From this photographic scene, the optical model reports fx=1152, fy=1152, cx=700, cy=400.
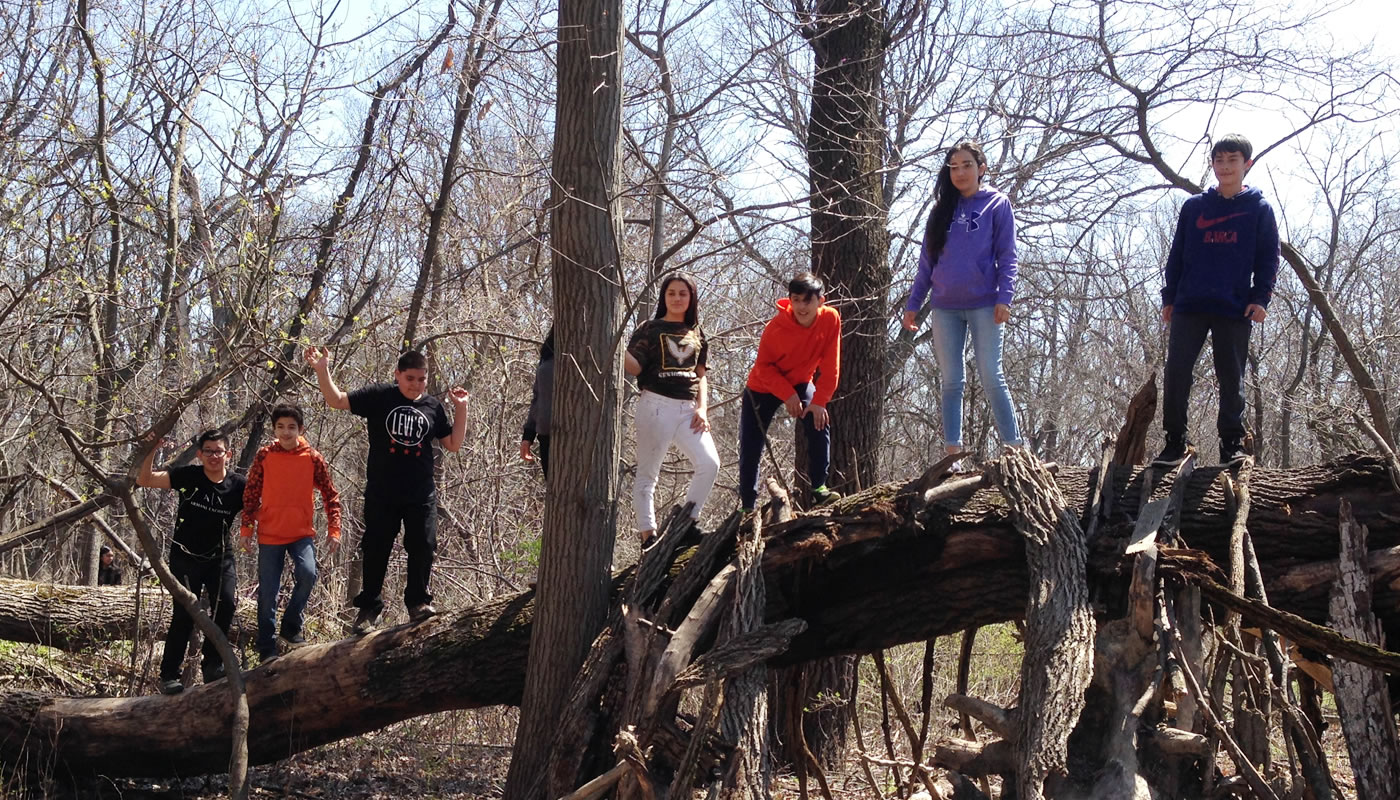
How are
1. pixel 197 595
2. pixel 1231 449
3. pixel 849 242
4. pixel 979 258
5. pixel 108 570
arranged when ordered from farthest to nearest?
1. pixel 108 570
2. pixel 849 242
3. pixel 197 595
4. pixel 979 258
5. pixel 1231 449

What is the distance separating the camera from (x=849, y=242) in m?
8.19

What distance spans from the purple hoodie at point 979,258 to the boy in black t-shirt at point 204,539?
4.19 meters

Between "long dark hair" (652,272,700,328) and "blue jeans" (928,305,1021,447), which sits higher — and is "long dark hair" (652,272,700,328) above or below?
above

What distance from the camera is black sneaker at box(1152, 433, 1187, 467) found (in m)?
5.30

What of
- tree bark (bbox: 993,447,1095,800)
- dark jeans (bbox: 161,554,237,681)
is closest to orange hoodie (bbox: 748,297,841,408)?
tree bark (bbox: 993,447,1095,800)

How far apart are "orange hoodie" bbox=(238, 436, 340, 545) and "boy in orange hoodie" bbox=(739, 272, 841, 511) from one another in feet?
8.07

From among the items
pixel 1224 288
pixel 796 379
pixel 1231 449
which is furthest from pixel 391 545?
pixel 1224 288

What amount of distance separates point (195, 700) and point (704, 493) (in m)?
3.16

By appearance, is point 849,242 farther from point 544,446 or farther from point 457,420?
point 457,420

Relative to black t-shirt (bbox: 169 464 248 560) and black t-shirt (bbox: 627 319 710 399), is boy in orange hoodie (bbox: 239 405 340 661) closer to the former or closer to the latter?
black t-shirt (bbox: 169 464 248 560)

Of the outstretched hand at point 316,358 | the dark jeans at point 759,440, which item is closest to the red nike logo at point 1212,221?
the dark jeans at point 759,440

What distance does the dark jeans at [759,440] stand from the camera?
6176mm

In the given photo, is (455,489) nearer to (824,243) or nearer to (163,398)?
(163,398)

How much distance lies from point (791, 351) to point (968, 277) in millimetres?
1017
